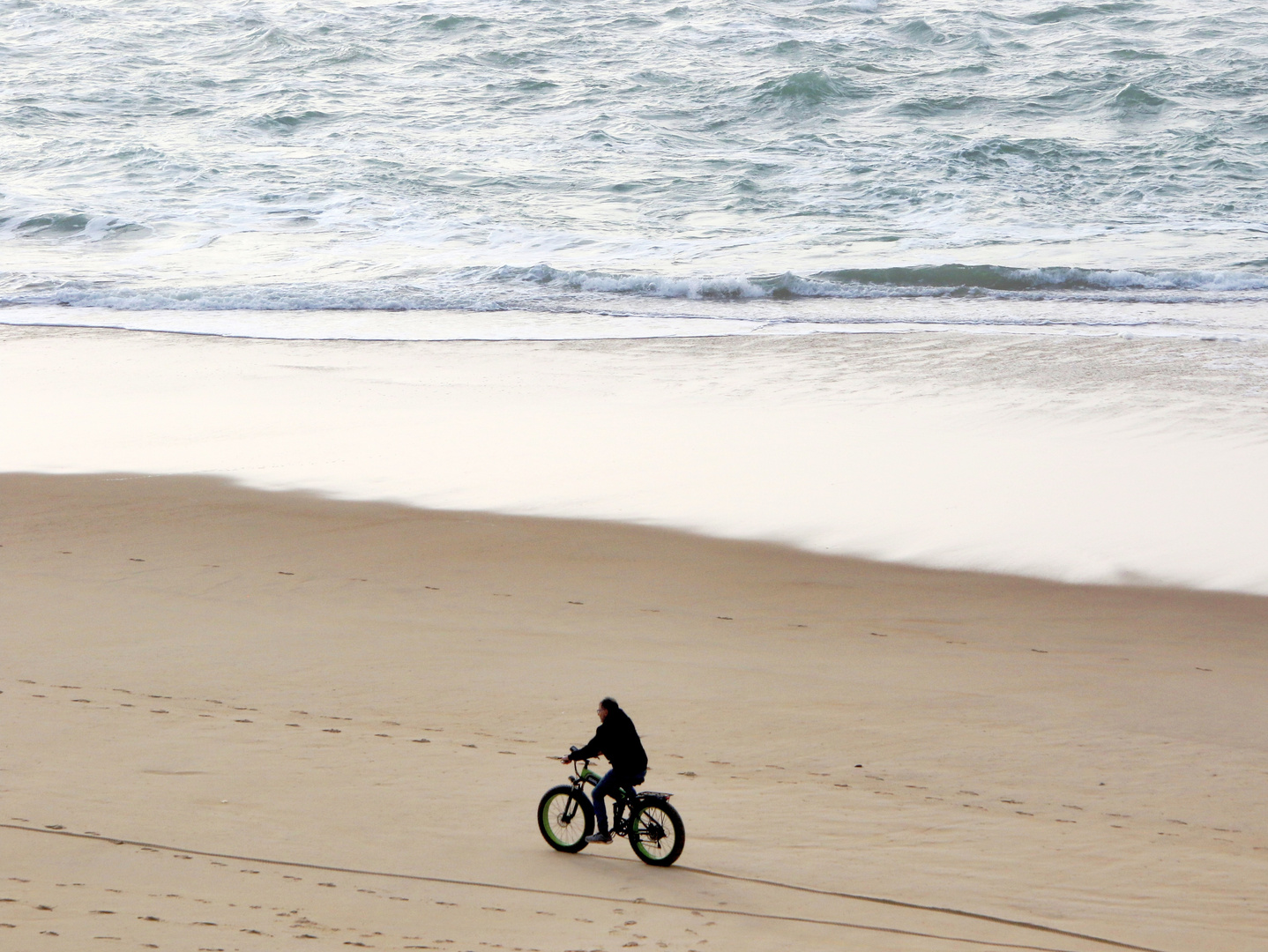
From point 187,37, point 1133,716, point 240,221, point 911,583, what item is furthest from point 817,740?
point 187,37

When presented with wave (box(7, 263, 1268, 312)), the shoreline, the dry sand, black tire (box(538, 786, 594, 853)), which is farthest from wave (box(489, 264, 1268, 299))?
black tire (box(538, 786, 594, 853))

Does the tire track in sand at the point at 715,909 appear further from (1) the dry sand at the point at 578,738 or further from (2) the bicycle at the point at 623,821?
(2) the bicycle at the point at 623,821

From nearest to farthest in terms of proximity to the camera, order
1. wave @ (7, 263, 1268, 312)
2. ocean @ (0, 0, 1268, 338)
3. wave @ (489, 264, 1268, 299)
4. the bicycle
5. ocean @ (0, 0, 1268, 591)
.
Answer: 1. the bicycle
2. ocean @ (0, 0, 1268, 591)
3. wave @ (7, 263, 1268, 312)
4. wave @ (489, 264, 1268, 299)
5. ocean @ (0, 0, 1268, 338)

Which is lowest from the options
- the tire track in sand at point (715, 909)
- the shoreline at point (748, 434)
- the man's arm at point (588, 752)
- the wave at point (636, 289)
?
the tire track in sand at point (715, 909)

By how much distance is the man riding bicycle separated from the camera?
5105mm

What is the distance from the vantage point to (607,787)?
523cm

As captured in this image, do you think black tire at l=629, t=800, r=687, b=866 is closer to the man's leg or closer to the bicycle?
the bicycle

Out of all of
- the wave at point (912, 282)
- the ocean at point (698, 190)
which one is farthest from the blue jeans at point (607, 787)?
the wave at point (912, 282)

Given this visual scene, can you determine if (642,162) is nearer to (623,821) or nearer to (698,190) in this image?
(698,190)

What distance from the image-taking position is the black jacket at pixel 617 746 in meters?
5.11

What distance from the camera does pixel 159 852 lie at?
16.9 feet

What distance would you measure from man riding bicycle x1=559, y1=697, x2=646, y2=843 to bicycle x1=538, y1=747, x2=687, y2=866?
56 millimetres

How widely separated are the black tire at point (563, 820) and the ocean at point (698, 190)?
434 cm

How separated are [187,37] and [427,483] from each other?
2771 cm
